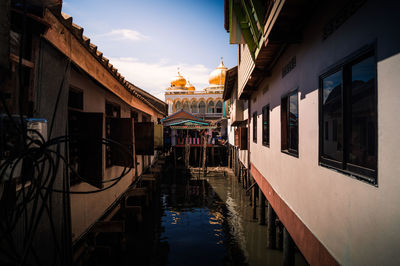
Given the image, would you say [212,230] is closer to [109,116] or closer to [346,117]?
[109,116]

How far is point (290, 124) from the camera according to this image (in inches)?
190

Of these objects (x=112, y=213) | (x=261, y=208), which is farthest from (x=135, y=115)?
(x=261, y=208)

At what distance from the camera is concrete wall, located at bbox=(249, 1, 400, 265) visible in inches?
69.9

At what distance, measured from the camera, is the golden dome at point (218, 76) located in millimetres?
40406

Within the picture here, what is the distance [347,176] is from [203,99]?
1462 inches

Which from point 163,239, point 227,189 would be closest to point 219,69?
point 227,189

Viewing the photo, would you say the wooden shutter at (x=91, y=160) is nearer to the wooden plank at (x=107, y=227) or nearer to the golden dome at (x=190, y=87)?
the wooden plank at (x=107, y=227)

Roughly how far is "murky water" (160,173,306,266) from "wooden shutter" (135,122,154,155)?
3.06 meters

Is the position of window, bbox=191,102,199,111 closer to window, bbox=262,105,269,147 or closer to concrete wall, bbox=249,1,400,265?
window, bbox=262,105,269,147

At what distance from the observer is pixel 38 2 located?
2.27m

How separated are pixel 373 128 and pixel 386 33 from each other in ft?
2.48

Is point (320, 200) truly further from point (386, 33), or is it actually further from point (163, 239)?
point (163, 239)

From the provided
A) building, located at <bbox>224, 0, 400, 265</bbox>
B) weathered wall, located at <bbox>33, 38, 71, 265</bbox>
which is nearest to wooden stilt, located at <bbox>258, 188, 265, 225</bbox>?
building, located at <bbox>224, 0, 400, 265</bbox>

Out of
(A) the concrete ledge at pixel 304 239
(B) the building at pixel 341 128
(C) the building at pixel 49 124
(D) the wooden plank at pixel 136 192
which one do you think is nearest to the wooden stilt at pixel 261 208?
(A) the concrete ledge at pixel 304 239
